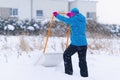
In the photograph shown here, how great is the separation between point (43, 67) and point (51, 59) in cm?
59

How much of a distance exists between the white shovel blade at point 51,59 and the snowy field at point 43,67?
13cm

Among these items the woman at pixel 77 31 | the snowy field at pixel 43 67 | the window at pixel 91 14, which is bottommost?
the snowy field at pixel 43 67

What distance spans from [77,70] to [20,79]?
2756 millimetres

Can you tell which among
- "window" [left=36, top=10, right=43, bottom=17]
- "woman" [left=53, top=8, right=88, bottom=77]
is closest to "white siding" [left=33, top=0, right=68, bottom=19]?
"window" [left=36, top=10, right=43, bottom=17]

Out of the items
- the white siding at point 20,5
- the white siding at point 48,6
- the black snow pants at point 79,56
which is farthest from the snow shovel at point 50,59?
the white siding at point 48,6

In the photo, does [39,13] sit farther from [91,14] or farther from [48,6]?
[91,14]

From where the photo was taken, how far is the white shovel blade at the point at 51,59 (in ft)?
28.7

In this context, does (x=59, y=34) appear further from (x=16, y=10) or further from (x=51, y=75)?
(x=16, y=10)

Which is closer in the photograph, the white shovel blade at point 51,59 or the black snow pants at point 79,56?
the black snow pants at point 79,56

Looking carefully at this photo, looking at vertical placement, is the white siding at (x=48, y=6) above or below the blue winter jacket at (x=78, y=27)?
above

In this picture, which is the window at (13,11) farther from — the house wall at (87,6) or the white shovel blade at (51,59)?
the white shovel blade at (51,59)

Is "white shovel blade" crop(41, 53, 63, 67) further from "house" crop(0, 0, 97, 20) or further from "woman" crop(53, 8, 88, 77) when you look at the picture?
"house" crop(0, 0, 97, 20)

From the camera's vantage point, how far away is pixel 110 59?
1152 cm

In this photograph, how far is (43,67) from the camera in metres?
8.38
